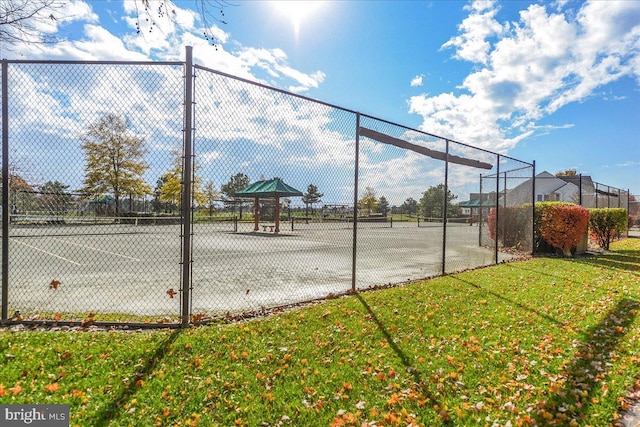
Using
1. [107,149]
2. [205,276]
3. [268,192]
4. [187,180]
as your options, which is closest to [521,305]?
[187,180]

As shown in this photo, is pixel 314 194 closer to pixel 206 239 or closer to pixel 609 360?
pixel 609 360

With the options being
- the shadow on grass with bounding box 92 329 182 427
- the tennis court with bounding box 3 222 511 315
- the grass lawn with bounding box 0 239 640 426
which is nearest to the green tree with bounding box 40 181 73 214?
the tennis court with bounding box 3 222 511 315

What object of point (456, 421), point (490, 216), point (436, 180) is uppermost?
point (436, 180)

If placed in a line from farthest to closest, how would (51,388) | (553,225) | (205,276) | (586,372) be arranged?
(553,225) < (205,276) < (586,372) < (51,388)

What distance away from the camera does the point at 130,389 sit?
8.11 feet

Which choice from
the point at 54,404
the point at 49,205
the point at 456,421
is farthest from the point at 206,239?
the point at 456,421

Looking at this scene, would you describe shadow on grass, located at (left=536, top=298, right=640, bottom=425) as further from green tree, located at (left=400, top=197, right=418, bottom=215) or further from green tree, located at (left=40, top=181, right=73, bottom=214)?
green tree, located at (left=40, top=181, right=73, bottom=214)

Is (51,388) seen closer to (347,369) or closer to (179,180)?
(347,369)

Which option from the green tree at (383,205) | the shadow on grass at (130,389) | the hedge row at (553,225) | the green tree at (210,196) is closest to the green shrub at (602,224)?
the hedge row at (553,225)

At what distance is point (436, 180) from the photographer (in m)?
7.42

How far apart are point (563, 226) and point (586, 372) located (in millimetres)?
9169

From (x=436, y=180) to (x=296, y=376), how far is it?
5864 mm

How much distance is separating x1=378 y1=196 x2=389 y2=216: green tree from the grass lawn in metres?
2.44

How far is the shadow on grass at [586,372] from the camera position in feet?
7.78
